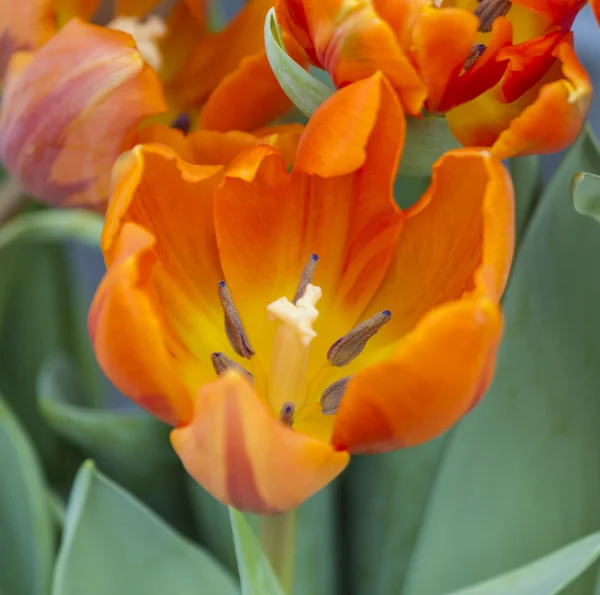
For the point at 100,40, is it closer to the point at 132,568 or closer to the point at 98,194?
the point at 98,194

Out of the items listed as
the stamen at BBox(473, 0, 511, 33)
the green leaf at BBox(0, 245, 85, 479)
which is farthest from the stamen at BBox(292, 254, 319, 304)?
the green leaf at BBox(0, 245, 85, 479)

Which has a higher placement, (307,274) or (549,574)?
(307,274)

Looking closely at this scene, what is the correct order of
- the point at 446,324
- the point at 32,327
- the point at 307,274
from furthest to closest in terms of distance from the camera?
the point at 32,327 < the point at 307,274 < the point at 446,324

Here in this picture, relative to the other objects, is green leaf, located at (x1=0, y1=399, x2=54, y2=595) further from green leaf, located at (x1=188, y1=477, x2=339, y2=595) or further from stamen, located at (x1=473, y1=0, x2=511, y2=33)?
stamen, located at (x1=473, y1=0, x2=511, y2=33)

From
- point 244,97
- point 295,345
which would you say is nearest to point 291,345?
point 295,345

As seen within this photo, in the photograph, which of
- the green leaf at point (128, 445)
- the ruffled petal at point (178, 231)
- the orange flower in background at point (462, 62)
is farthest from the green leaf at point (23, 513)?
the orange flower in background at point (462, 62)

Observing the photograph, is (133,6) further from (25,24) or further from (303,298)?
(303,298)

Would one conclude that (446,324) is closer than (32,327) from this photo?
Yes
